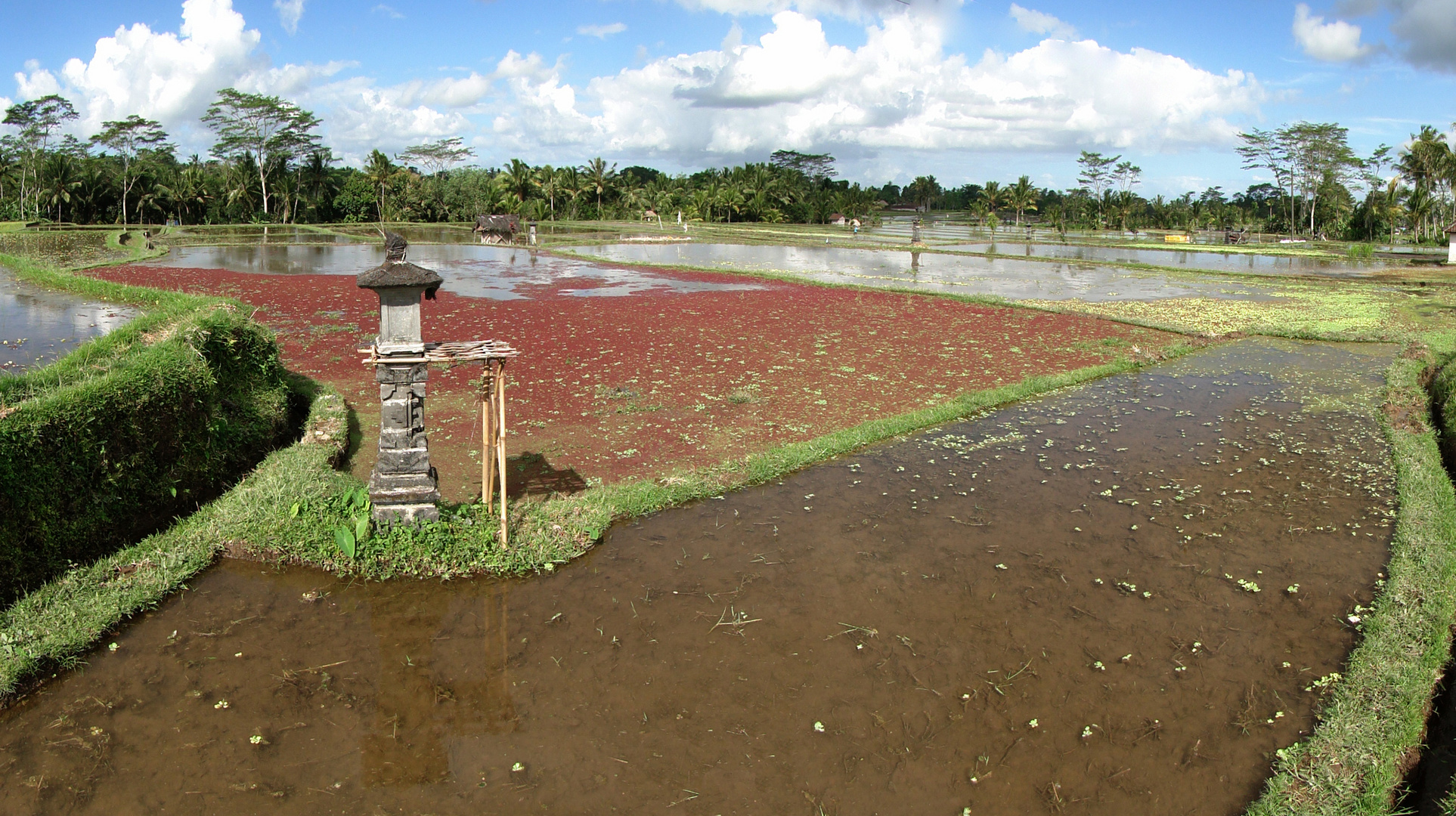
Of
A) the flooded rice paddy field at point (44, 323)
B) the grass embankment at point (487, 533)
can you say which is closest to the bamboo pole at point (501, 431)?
the grass embankment at point (487, 533)

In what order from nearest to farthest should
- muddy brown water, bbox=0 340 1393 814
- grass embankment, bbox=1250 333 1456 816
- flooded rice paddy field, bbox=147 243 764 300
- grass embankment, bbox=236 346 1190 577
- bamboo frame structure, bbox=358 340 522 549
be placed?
grass embankment, bbox=1250 333 1456 816 → muddy brown water, bbox=0 340 1393 814 → bamboo frame structure, bbox=358 340 522 549 → grass embankment, bbox=236 346 1190 577 → flooded rice paddy field, bbox=147 243 764 300

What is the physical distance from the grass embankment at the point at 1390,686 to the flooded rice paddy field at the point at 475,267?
1668cm

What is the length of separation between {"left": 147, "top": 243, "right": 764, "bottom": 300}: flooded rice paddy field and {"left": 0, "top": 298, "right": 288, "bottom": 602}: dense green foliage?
11.8 meters

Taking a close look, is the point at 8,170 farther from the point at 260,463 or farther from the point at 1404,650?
the point at 1404,650

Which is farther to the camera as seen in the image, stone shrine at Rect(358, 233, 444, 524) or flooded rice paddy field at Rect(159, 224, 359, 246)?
flooded rice paddy field at Rect(159, 224, 359, 246)

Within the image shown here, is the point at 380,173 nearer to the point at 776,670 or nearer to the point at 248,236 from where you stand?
the point at 248,236

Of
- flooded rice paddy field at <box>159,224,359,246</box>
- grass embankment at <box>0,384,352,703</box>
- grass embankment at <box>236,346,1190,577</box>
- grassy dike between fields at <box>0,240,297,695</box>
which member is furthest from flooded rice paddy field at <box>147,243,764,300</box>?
grass embankment at <box>236,346,1190,577</box>

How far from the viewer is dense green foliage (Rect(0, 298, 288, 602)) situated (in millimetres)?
5496

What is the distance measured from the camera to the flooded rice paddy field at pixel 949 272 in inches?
930

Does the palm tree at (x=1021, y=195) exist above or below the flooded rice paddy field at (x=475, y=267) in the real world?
above

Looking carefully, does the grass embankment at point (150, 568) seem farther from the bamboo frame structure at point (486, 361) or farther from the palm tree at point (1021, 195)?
the palm tree at point (1021, 195)

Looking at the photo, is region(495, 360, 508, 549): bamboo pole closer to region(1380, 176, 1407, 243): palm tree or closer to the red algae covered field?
the red algae covered field

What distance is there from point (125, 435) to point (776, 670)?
5.24 m

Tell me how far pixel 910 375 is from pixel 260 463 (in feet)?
27.9
